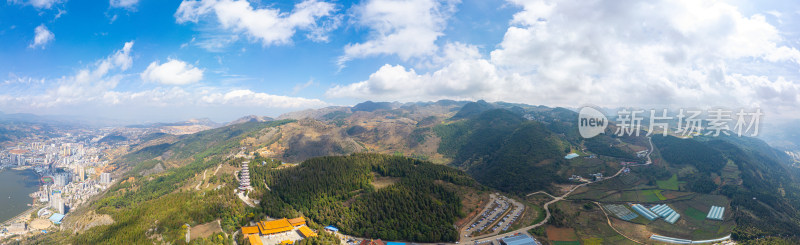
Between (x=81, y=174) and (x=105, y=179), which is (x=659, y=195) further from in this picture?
(x=81, y=174)

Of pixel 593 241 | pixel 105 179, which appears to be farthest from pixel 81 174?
pixel 593 241

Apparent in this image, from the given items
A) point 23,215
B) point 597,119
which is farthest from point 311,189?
point 597,119

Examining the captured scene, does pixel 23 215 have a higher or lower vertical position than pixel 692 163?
lower

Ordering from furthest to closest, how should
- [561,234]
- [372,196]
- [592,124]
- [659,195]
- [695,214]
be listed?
1. [592,124]
2. [659,195]
3. [695,214]
4. [372,196]
5. [561,234]

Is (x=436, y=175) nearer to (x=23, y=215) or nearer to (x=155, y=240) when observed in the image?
(x=155, y=240)

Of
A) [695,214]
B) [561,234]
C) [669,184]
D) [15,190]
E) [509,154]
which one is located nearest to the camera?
[561,234]

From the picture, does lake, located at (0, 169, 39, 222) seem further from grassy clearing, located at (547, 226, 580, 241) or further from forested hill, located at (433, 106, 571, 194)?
→ forested hill, located at (433, 106, 571, 194)

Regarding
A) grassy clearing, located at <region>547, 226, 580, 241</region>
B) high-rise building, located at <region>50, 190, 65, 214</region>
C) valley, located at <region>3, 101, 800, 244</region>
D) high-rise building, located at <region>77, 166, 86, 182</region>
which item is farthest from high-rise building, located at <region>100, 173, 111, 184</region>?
grassy clearing, located at <region>547, 226, 580, 241</region>

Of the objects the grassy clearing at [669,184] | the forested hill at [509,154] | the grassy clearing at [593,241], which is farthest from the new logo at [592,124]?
the grassy clearing at [593,241]
